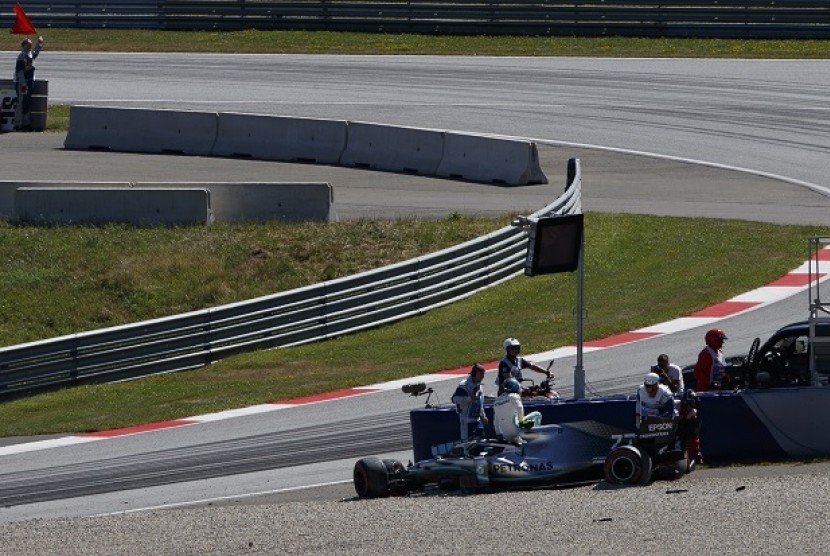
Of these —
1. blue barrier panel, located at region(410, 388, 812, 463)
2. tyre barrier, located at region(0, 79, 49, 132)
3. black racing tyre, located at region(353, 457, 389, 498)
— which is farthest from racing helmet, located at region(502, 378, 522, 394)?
tyre barrier, located at region(0, 79, 49, 132)

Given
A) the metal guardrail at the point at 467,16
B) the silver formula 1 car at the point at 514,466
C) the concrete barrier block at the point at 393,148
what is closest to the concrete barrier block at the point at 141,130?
the concrete barrier block at the point at 393,148

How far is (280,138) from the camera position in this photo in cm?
3416

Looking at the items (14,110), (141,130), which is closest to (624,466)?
(141,130)

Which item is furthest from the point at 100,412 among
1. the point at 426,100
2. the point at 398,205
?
the point at 426,100

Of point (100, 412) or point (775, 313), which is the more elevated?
point (775, 313)

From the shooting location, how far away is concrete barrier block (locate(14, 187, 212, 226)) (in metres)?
26.9

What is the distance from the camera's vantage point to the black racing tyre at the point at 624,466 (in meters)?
14.0

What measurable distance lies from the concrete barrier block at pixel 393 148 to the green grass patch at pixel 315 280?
589cm

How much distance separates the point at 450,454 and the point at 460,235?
10.9 m

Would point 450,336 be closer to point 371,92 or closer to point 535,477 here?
point 535,477

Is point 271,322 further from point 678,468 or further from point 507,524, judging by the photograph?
point 507,524

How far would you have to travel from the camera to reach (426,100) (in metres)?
38.9

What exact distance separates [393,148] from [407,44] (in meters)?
15.0

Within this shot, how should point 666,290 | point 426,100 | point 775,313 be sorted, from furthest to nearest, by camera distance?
1. point 426,100
2. point 666,290
3. point 775,313
